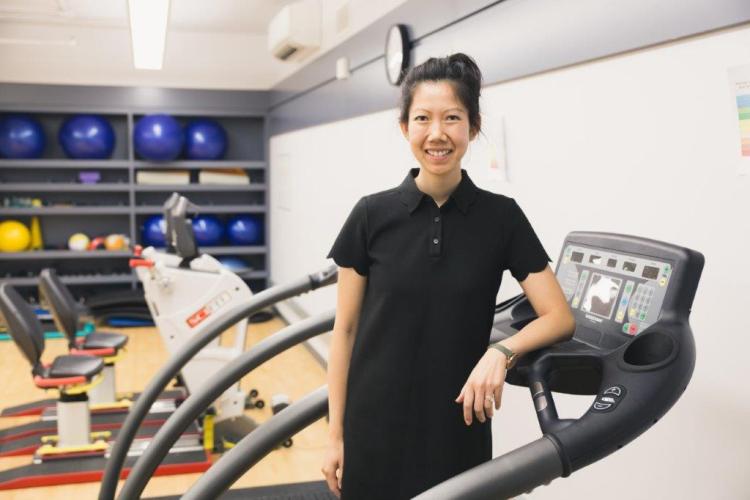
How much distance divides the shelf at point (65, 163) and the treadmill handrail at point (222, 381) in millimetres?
5551

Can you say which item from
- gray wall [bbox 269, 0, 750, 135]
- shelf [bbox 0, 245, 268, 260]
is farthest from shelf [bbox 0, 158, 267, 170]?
gray wall [bbox 269, 0, 750, 135]

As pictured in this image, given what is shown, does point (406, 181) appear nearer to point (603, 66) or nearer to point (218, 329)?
point (603, 66)

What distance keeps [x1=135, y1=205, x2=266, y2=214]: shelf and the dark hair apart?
6.45m

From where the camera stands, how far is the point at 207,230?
790 cm

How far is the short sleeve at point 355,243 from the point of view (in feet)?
5.14

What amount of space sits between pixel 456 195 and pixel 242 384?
427 cm

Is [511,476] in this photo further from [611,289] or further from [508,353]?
[611,289]

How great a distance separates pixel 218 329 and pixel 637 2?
6.47ft

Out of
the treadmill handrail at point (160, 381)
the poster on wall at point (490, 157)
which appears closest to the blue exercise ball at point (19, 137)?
the treadmill handrail at point (160, 381)

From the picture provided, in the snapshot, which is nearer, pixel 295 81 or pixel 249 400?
pixel 249 400

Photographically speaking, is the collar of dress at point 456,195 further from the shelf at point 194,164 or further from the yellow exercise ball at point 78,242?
the yellow exercise ball at point 78,242

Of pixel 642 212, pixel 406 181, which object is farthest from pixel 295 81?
pixel 406 181

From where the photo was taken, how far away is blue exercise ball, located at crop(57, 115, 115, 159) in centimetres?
757

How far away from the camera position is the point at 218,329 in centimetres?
318
